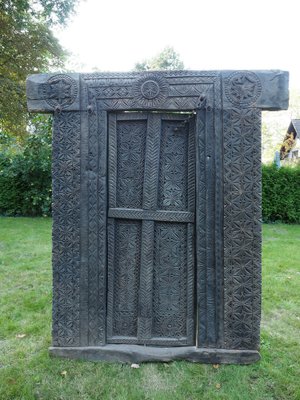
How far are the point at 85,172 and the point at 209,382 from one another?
1.82 meters

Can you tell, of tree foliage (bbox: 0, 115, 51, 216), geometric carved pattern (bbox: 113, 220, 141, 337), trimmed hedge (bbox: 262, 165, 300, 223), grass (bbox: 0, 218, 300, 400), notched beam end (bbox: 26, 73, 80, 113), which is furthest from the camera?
trimmed hedge (bbox: 262, 165, 300, 223)

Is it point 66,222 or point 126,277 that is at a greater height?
point 66,222

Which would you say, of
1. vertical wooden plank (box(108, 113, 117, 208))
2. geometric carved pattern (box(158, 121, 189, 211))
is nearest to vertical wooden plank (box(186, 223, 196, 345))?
geometric carved pattern (box(158, 121, 189, 211))

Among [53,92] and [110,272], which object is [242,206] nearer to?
[110,272]

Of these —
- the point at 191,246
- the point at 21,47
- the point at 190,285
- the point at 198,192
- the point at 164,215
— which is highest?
the point at 21,47

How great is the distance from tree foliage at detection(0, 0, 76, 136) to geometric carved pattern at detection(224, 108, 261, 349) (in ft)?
28.7

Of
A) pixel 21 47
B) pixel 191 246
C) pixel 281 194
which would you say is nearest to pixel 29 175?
pixel 21 47

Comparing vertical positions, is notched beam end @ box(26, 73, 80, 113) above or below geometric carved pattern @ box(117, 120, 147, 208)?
above

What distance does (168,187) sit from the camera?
2607 millimetres

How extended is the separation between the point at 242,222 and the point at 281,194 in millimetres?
8997

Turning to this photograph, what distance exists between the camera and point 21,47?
1016cm

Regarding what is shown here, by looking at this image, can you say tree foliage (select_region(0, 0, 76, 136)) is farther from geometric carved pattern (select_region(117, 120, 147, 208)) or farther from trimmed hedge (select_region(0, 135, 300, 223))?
geometric carved pattern (select_region(117, 120, 147, 208))

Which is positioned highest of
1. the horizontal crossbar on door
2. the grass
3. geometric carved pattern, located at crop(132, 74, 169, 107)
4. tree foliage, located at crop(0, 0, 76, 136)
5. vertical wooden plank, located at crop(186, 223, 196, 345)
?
tree foliage, located at crop(0, 0, 76, 136)

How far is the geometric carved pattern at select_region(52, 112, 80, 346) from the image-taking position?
2557mm
